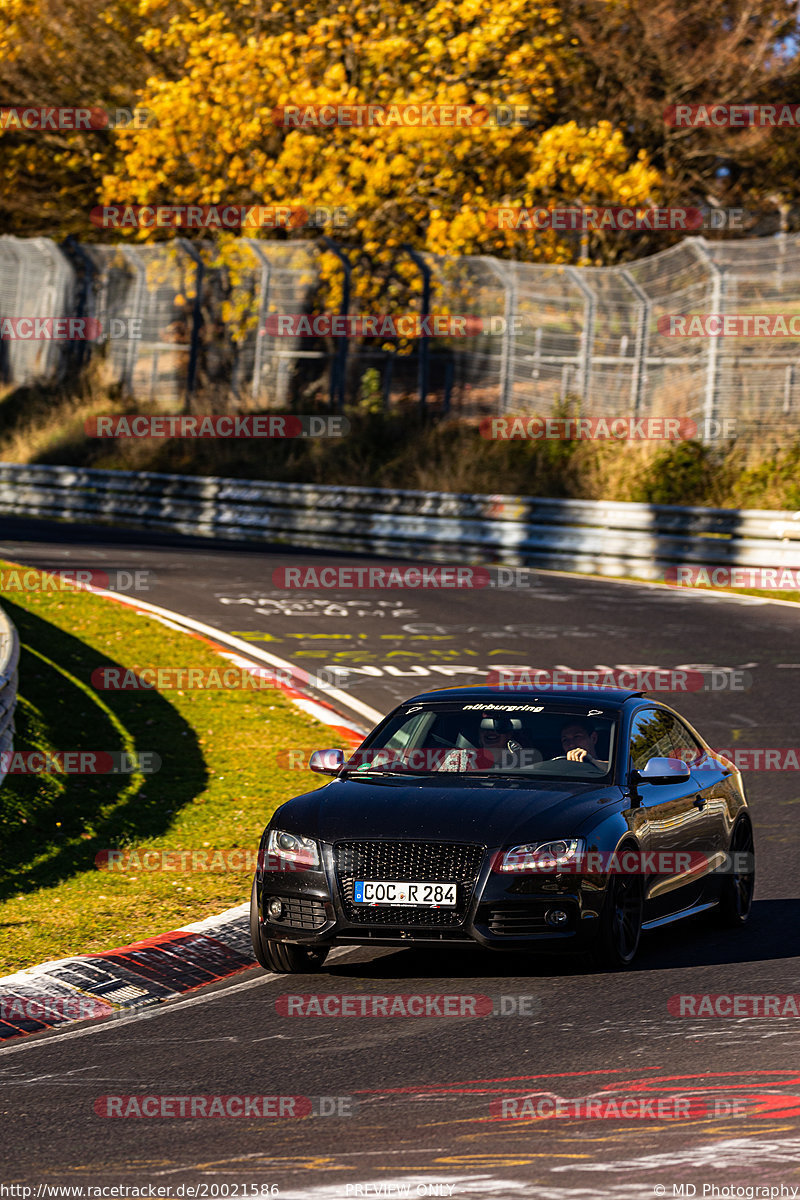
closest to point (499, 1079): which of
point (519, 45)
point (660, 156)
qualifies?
point (519, 45)

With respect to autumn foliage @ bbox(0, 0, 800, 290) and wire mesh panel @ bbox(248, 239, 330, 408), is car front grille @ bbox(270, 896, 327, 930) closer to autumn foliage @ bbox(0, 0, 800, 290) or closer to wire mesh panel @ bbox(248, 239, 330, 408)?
wire mesh panel @ bbox(248, 239, 330, 408)

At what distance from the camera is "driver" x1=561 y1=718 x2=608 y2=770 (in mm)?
9102

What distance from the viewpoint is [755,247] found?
28266 mm

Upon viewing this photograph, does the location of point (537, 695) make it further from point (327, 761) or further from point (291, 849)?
point (291, 849)

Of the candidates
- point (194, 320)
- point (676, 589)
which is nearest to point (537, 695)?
point (676, 589)

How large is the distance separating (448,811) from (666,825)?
1444 mm

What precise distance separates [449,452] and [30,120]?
17521mm

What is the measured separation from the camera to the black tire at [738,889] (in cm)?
955

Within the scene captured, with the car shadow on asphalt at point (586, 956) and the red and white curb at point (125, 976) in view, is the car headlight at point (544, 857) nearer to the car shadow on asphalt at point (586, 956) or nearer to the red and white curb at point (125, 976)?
the car shadow on asphalt at point (586, 956)

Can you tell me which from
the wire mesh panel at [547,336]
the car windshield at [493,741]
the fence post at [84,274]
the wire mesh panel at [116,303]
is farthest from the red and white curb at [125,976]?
the fence post at [84,274]

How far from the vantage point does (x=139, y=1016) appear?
7793 mm

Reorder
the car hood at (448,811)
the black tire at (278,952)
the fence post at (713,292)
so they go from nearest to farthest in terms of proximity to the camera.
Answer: the car hood at (448,811) → the black tire at (278,952) → the fence post at (713,292)

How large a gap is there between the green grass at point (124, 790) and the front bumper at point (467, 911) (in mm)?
1504

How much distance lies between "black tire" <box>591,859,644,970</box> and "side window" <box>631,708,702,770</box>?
834 mm
